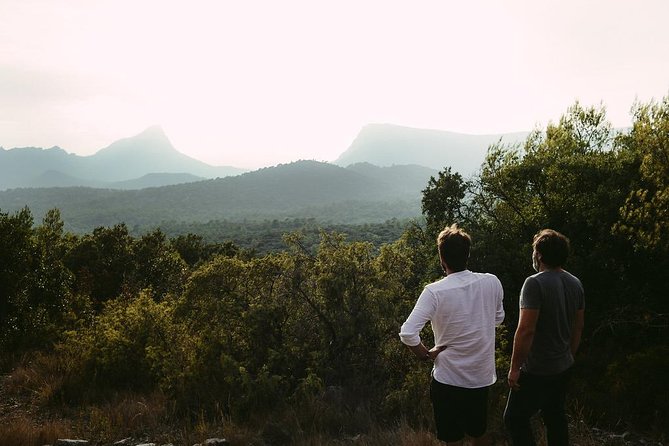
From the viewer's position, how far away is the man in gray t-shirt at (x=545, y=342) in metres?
3.28

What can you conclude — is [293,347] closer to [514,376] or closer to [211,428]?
[211,428]

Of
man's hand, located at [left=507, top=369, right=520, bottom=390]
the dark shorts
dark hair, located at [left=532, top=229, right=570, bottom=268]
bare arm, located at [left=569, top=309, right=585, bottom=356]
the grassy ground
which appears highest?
dark hair, located at [left=532, top=229, right=570, bottom=268]

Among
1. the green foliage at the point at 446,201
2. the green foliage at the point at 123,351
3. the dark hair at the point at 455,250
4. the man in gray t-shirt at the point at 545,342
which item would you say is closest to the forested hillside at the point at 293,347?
the green foliage at the point at 123,351

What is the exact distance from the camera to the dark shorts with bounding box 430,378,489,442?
3123 millimetres

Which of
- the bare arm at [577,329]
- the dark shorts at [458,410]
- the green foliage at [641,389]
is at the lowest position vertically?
the green foliage at [641,389]

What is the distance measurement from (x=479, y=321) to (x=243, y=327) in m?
4.25

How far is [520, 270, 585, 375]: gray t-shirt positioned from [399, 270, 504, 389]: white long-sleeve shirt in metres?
0.34

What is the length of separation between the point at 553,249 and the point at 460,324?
916 millimetres

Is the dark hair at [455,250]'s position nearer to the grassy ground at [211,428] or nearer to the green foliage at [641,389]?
the grassy ground at [211,428]

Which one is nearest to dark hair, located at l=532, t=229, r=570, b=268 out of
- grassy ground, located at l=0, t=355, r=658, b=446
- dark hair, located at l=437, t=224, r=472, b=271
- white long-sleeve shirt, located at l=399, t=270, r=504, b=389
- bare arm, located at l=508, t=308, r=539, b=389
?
bare arm, located at l=508, t=308, r=539, b=389

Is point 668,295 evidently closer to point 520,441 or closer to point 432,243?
point 432,243

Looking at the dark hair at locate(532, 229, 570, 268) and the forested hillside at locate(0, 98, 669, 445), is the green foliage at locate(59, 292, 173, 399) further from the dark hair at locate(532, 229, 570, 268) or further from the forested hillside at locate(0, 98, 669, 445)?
the dark hair at locate(532, 229, 570, 268)

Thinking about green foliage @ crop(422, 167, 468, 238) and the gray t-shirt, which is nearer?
the gray t-shirt

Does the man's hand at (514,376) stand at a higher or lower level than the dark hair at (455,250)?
lower
